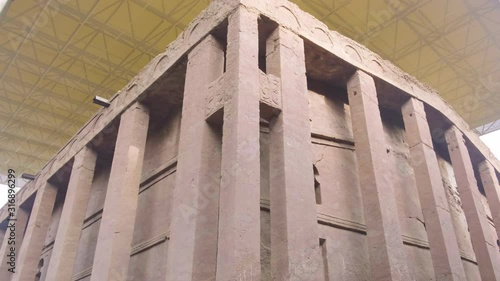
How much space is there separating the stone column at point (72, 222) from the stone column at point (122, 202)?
159cm

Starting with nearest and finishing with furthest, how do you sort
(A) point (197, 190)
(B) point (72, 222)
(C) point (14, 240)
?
(A) point (197, 190) → (B) point (72, 222) → (C) point (14, 240)

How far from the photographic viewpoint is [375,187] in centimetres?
687

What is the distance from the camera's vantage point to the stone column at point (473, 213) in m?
8.96

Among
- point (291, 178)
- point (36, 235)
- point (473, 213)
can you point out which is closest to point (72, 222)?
point (36, 235)

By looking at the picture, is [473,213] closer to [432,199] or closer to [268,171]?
[432,199]

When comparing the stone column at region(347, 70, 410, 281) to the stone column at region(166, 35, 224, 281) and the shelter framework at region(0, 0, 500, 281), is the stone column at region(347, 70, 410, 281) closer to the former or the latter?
the shelter framework at region(0, 0, 500, 281)

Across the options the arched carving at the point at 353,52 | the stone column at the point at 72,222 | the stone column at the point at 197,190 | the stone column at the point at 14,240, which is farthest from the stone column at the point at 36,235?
the arched carving at the point at 353,52

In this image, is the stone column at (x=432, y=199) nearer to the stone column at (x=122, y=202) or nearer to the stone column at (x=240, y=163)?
the stone column at (x=240, y=163)

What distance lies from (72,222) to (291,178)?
5.54m

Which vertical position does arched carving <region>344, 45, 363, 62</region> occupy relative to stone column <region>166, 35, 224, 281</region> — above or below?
above

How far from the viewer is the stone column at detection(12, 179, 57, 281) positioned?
10.3 metres

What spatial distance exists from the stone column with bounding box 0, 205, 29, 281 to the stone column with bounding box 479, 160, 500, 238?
12294 mm

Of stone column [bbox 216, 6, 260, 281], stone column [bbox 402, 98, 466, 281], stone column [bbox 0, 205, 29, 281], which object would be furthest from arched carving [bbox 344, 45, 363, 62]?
stone column [bbox 0, 205, 29, 281]

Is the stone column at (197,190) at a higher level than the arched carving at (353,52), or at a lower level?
lower
